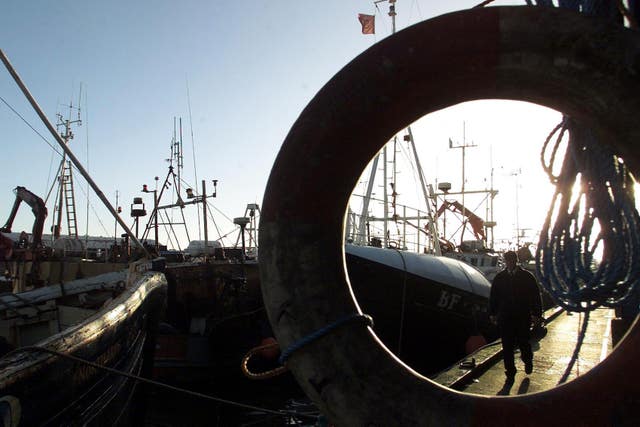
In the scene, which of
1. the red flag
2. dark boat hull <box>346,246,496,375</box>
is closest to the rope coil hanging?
dark boat hull <box>346,246,496,375</box>

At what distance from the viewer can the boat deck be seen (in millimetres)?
5016

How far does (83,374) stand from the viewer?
10.2 feet

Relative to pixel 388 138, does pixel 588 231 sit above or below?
below

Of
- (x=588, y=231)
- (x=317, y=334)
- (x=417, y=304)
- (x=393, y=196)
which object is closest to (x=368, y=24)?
(x=393, y=196)

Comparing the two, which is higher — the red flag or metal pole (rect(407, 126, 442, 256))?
the red flag

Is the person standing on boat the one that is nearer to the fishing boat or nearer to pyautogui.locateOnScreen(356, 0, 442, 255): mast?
the fishing boat

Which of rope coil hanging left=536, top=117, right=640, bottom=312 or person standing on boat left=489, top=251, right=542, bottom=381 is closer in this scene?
rope coil hanging left=536, top=117, right=640, bottom=312

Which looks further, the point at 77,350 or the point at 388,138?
the point at 77,350

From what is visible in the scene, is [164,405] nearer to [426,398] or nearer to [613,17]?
[426,398]

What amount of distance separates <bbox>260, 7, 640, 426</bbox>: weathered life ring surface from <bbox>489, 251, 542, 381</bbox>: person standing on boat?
363 centimetres

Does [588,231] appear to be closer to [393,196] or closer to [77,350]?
[77,350]

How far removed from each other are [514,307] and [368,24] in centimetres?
1446

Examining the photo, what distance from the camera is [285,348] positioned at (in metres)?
1.99

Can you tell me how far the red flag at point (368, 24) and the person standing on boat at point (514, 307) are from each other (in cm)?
1400
